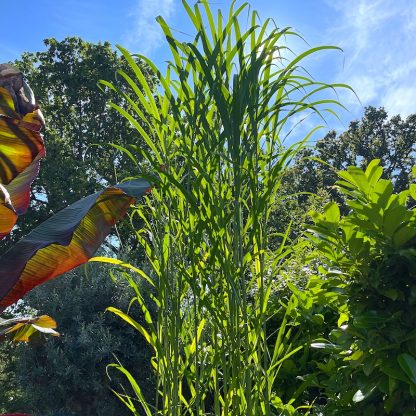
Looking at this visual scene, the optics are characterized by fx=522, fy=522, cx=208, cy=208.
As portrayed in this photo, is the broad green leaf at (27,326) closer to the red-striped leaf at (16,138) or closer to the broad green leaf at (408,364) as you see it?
the red-striped leaf at (16,138)

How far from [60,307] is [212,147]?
511cm

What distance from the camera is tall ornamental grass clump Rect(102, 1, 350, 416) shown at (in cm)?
140

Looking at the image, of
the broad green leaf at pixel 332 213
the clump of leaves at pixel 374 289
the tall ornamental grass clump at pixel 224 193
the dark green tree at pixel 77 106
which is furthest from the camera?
the dark green tree at pixel 77 106

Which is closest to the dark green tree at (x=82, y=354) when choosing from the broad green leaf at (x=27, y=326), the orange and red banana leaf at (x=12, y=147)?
the broad green leaf at (x=27, y=326)

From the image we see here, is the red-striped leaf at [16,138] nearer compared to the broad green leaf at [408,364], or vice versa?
the broad green leaf at [408,364]

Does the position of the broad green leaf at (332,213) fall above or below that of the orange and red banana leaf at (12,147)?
below

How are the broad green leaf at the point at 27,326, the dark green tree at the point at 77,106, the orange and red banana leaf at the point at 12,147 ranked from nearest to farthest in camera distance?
the orange and red banana leaf at the point at 12,147 → the broad green leaf at the point at 27,326 → the dark green tree at the point at 77,106

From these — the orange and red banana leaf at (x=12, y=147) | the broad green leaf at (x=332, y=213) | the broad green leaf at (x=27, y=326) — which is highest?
the orange and red banana leaf at (x=12, y=147)

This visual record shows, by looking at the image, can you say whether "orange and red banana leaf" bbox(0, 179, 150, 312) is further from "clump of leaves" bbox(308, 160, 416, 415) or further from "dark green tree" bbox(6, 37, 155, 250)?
"dark green tree" bbox(6, 37, 155, 250)

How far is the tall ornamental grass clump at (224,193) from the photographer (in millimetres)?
1397

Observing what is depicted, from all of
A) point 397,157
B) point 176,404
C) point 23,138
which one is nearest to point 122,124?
point 397,157

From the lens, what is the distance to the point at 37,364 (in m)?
5.92

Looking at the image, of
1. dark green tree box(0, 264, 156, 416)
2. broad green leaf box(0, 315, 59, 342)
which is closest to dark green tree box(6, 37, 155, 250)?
dark green tree box(0, 264, 156, 416)

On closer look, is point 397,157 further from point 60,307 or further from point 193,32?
point 193,32
